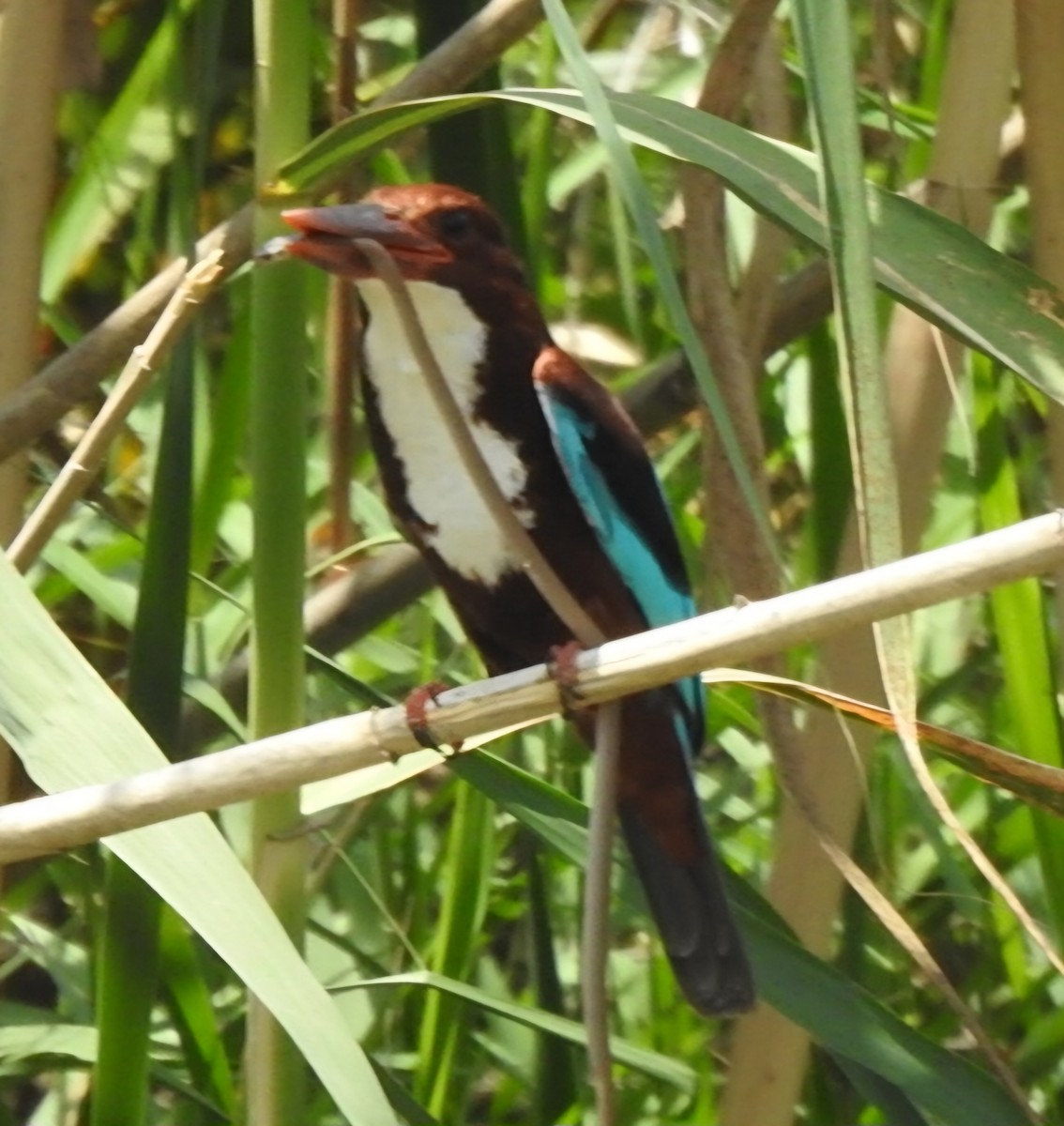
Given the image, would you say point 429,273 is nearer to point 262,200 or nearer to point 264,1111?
point 262,200

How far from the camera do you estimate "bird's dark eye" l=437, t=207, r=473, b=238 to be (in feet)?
3.69

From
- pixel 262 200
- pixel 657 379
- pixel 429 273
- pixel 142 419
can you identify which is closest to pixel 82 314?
pixel 142 419

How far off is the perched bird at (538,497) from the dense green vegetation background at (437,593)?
0.15 ft

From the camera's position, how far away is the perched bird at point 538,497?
3.76 feet

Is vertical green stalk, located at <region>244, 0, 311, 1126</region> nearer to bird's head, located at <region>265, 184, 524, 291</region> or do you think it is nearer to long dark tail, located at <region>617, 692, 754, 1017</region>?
bird's head, located at <region>265, 184, 524, 291</region>

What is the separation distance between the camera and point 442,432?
1146mm

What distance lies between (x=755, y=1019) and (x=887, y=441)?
61cm

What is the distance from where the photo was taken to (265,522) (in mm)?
909

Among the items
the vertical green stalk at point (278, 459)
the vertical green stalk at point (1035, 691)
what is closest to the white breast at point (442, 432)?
the vertical green stalk at point (278, 459)

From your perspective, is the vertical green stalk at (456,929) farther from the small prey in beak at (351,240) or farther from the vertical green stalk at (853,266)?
the vertical green stalk at (853,266)

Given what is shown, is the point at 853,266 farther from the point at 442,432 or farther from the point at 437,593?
the point at 437,593

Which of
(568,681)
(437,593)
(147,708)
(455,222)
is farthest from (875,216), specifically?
(437,593)

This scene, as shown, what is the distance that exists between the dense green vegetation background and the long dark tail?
0.05 metres

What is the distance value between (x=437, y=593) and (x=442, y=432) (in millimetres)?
430
